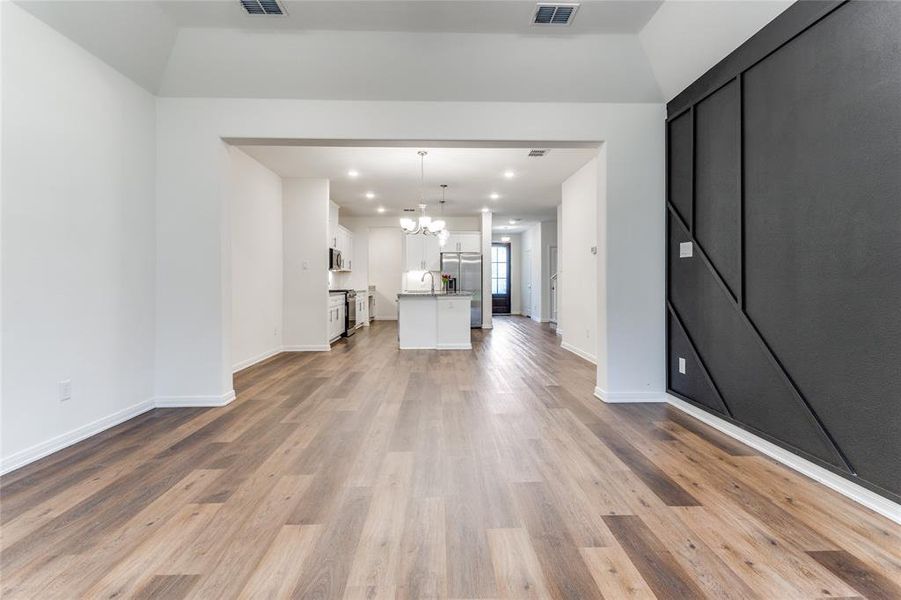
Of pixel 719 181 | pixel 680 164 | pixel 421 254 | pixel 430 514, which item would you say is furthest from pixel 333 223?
pixel 430 514

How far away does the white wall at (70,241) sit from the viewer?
2.26 m

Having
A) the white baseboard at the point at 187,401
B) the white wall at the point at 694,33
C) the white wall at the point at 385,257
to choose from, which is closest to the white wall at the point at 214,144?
the white baseboard at the point at 187,401

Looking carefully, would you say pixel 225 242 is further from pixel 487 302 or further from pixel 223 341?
pixel 487 302

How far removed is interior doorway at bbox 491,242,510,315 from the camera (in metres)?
13.7

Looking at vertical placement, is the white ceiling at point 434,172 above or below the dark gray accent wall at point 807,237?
above

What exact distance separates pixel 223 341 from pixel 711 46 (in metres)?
4.48

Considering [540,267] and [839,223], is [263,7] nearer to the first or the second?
[839,223]

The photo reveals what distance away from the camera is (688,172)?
10.5ft

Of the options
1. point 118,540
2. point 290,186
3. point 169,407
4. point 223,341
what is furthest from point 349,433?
point 290,186

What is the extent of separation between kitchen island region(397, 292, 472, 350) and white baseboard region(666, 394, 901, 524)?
4053mm

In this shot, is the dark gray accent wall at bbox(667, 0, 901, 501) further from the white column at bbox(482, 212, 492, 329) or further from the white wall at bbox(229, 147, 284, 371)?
the white column at bbox(482, 212, 492, 329)

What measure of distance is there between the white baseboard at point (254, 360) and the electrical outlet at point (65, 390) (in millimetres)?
2185

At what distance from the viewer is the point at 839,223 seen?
2006mm

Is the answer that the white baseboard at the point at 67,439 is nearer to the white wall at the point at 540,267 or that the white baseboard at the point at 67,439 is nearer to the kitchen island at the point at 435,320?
the kitchen island at the point at 435,320
